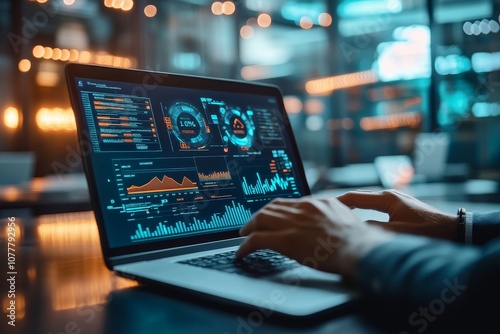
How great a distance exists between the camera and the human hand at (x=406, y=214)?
0.82 m

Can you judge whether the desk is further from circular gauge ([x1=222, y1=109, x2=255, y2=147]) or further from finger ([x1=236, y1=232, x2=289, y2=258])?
circular gauge ([x1=222, y1=109, x2=255, y2=147])

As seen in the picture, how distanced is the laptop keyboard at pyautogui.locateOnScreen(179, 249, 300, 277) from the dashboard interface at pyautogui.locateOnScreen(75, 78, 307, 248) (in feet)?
0.33

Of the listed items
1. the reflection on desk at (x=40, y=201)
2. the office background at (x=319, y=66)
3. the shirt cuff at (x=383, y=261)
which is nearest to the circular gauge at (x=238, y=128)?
the shirt cuff at (x=383, y=261)

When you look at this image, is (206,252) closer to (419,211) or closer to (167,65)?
(419,211)

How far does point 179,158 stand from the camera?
0.87 meters

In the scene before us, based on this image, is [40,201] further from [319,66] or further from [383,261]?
[319,66]

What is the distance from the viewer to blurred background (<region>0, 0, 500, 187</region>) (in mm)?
5570

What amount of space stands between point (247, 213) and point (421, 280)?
1.62 feet

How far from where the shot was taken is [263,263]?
0.69 m

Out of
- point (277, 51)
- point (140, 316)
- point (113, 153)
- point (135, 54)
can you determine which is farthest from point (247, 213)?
point (277, 51)

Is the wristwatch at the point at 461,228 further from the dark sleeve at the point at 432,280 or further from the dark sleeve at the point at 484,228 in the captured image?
the dark sleeve at the point at 432,280

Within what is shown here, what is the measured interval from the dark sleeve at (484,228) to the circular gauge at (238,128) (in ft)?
1.45

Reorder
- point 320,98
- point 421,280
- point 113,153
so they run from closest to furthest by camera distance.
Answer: point 421,280 → point 113,153 → point 320,98

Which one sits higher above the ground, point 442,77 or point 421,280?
point 442,77
